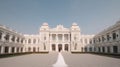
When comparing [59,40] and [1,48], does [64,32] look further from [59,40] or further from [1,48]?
[1,48]

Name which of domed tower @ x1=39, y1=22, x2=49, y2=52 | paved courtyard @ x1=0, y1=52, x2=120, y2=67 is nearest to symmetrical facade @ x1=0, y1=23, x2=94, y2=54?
domed tower @ x1=39, y1=22, x2=49, y2=52

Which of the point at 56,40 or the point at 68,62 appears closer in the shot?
the point at 68,62

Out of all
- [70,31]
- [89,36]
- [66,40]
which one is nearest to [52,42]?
[66,40]

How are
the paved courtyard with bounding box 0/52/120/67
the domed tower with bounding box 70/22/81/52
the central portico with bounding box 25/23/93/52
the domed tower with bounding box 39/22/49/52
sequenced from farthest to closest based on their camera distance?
the central portico with bounding box 25/23/93/52 → the domed tower with bounding box 39/22/49/52 → the domed tower with bounding box 70/22/81/52 → the paved courtyard with bounding box 0/52/120/67

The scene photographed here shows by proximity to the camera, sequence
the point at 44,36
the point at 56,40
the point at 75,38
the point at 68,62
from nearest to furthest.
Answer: the point at 68,62, the point at 75,38, the point at 56,40, the point at 44,36

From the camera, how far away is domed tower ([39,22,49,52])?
197 ft

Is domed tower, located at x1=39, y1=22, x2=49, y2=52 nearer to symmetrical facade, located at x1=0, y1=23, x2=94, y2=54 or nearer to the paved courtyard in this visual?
symmetrical facade, located at x1=0, y1=23, x2=94, y2=54

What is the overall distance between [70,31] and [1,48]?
3833cm

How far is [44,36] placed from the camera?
6191 centimetres

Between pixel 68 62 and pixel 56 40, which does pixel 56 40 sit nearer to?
pixel 56 40

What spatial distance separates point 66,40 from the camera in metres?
62.2

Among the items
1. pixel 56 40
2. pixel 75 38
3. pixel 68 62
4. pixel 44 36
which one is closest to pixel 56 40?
pixel 56 40

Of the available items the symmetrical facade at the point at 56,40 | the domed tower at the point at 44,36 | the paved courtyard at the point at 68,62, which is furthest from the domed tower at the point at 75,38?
the paved courtyard at the point at 68,62

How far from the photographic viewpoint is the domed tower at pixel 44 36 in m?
60.0
